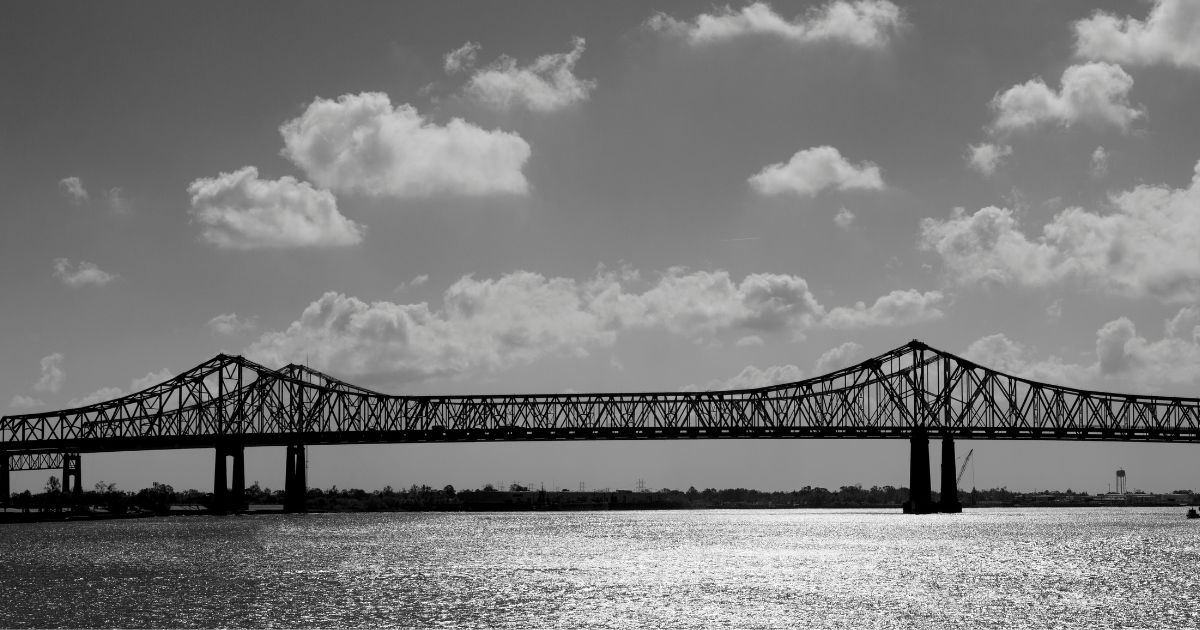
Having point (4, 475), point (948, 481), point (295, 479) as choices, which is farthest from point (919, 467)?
point (4, 475)

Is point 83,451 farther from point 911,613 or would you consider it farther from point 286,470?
point 911,613

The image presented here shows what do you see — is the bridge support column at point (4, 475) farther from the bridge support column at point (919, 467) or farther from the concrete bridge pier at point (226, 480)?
the bridge support column at point (919, 467)

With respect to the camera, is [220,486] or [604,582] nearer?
[604,582]

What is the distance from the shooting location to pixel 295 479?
166125 mm

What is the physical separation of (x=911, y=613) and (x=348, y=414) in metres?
120

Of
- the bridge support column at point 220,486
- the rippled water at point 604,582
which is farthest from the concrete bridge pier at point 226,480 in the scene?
the rippled water at point 604,582

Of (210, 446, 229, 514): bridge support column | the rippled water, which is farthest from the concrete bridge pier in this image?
the rippled water

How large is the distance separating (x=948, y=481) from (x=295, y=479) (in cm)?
7530

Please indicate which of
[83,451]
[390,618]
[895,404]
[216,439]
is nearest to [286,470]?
[216,439]

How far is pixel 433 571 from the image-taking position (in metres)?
66.4

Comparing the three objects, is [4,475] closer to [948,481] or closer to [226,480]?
[226,480]

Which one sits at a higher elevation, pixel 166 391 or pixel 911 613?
pixel 166 391

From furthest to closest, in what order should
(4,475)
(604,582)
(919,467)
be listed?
1. (4,475)
2. (919,467)
3. (604,582)

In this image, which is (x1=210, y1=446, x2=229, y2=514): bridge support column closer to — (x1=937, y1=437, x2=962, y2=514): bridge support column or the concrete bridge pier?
the concrete bridge pier
